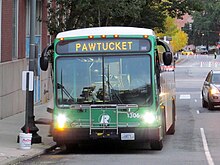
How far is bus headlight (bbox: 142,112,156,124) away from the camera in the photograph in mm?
12820

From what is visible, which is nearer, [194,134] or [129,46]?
[129,46]

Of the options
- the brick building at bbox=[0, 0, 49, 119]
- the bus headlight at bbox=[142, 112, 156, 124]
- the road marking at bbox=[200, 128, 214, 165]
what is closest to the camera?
the road marking at bbox=[200, 128, 214, 165]

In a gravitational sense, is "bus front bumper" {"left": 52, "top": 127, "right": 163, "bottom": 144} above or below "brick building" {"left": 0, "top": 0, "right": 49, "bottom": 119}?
below

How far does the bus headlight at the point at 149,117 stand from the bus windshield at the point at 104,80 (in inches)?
9.2

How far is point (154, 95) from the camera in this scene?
12977 millimetres

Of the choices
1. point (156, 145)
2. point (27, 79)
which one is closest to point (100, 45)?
point (27, 79)

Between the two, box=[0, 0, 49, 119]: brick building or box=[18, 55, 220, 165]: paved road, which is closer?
box=[18, 55, 220, 165]: paved road

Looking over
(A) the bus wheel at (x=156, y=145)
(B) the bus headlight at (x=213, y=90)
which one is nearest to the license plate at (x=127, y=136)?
(A) the bus wheel at (x=156, y=145)

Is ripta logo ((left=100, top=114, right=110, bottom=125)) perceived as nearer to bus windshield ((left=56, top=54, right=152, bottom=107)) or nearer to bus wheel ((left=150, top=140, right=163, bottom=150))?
bus windshield ((left=56, top=54, right=152, bottom=107))

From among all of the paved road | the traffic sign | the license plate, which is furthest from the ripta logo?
the traffic sign

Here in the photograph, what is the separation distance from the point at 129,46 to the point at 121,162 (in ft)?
9.56

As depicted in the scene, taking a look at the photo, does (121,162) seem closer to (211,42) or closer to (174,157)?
(174,157)

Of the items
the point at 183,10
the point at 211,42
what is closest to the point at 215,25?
the point at 211,42

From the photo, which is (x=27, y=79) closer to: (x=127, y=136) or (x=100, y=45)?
(x=100, y=45)
